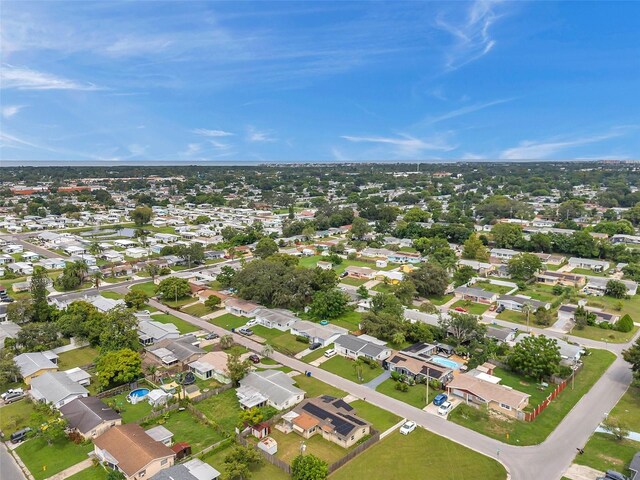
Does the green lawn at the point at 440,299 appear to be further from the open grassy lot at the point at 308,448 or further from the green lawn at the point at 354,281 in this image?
the open grassy lot at the point at 308,448

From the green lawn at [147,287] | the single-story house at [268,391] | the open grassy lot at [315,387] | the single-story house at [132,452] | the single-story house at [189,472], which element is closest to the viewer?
the single-story house at [189,472]

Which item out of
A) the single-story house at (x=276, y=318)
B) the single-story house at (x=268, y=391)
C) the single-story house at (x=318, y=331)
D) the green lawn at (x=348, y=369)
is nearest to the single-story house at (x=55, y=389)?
the single-story house at (x=268, y=391)

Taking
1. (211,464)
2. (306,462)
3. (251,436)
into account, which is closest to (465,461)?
(306,462)

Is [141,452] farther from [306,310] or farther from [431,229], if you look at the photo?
[431,229]

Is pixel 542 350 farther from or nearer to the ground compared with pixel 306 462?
farther from the ground

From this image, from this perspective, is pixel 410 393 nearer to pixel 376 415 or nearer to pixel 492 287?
pixel 376 415

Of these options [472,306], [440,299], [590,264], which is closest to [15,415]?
[440,299]
